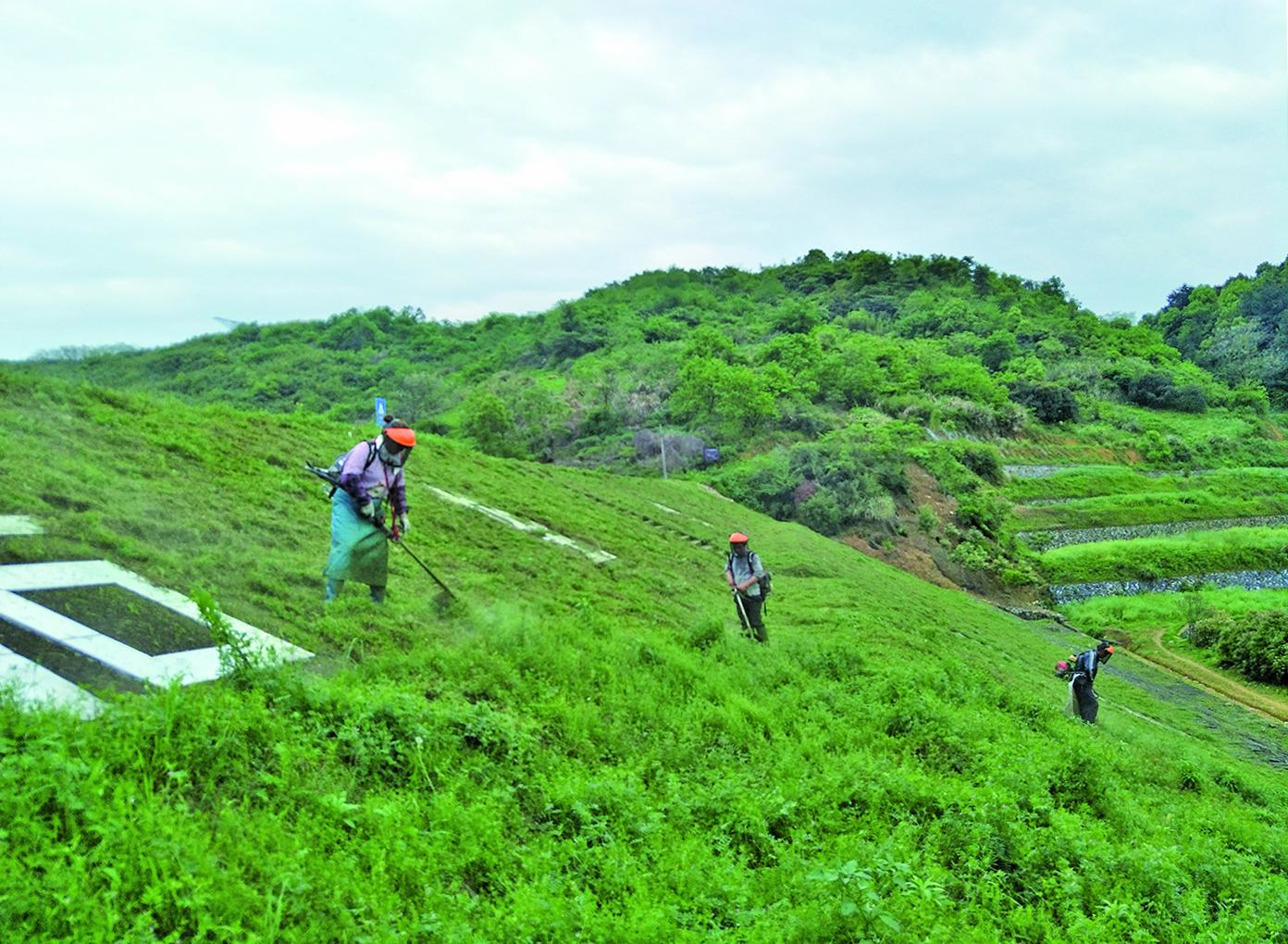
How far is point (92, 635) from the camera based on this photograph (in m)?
5.05

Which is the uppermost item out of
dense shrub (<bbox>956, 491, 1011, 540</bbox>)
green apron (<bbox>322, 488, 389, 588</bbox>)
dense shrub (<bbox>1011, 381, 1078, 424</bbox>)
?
Answer: dense shrub (<bbox>1011, 381, 1078, 424</bbox>)

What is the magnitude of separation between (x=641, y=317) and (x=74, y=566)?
79.1 meters

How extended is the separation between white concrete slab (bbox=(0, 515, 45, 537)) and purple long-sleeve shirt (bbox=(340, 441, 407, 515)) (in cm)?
221

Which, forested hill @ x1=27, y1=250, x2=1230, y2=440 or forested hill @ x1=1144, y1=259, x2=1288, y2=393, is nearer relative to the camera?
forested hill @ x1=27, y1=250, x2=1230, y2=440

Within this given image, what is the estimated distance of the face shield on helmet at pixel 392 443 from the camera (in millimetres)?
7121

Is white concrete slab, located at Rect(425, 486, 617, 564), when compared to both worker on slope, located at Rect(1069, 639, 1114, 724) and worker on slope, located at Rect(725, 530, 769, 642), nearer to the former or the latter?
worker on slope, located at Rect(725, 530, 769, 642)

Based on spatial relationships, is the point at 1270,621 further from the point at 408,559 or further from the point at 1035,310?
the point at 1035,310

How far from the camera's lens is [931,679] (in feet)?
31.2

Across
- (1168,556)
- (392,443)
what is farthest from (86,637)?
(1168,556)

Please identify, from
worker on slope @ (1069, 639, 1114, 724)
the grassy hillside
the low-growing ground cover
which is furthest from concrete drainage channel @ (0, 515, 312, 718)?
the low-growing ground cover

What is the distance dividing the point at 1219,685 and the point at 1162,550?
15.4 m

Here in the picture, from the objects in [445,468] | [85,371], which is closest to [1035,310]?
[445,468]

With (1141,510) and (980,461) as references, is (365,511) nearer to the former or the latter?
(980,461)

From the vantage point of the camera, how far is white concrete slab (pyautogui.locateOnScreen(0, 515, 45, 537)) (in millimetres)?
5832
